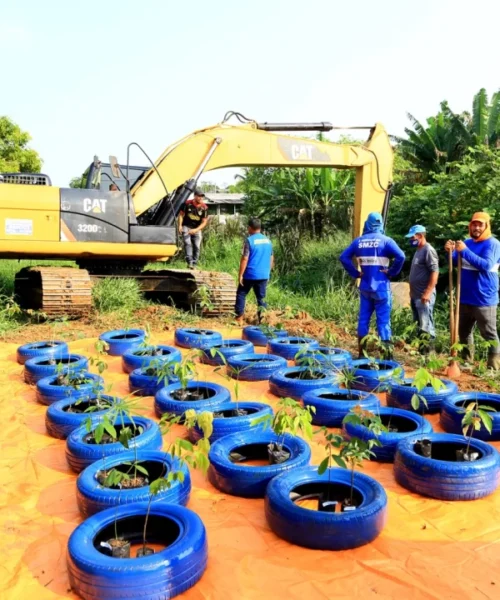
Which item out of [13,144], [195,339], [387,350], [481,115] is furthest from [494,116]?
[13,144]

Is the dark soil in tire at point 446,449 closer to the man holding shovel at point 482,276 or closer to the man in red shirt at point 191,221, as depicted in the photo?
the man holding shovel at point 482,276

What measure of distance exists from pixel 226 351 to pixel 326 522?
3778 mm

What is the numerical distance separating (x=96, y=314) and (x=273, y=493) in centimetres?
629

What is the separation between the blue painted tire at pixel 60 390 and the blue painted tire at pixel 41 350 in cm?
111

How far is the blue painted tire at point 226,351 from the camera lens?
21.4ft

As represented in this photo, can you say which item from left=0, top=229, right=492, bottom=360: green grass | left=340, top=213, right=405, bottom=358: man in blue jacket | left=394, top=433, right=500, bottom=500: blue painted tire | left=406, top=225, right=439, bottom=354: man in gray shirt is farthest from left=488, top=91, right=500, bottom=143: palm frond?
left=394, top=433, right=500, bottom=500: blue painted tire

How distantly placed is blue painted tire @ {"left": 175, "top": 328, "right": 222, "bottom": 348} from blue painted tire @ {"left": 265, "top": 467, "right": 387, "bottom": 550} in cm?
413

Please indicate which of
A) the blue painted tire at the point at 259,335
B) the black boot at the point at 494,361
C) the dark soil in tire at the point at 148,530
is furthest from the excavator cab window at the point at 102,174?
the dark soil in tire at the point at 148,530

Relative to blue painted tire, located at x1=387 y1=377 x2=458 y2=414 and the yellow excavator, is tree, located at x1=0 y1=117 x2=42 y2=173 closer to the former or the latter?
the yellow excavator

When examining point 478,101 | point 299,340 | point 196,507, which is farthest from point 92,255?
point 478,101

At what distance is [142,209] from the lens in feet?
29.9

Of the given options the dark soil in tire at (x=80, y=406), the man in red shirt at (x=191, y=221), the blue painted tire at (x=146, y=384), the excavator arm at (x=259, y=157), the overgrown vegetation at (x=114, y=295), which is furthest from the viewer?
the man in red shirt at (x=191, y=221)

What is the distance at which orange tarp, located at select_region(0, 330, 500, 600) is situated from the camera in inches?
99.3

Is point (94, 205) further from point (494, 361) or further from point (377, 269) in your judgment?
point (494, 361)
